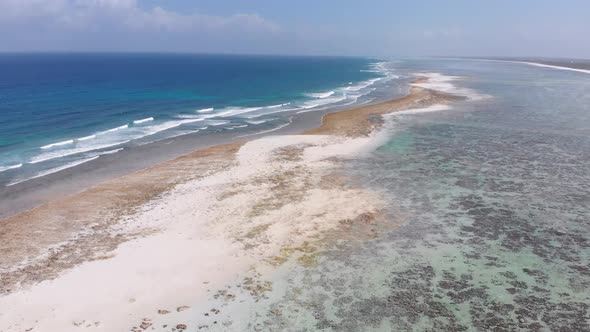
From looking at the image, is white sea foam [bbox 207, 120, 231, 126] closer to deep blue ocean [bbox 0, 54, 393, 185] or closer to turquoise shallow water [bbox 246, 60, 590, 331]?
deep blue ocean [bbox 0, 54, 393, 185]

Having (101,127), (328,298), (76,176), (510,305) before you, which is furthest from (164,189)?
(101,127)

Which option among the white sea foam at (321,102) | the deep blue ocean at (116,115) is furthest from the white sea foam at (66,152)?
the white sea foam at (321,102)

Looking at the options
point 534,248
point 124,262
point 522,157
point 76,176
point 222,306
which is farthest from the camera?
point 522,157

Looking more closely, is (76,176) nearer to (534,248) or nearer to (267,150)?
(267,150)

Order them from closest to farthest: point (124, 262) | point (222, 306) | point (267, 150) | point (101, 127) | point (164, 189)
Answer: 1. point (222, 306)
2. point (124, 262)
3. point (164, 189)
4. point (267, 150)
5. point (101, 127)

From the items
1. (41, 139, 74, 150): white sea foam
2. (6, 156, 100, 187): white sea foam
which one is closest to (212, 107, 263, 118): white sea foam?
(41, 139, 74, 150): white sea foam
